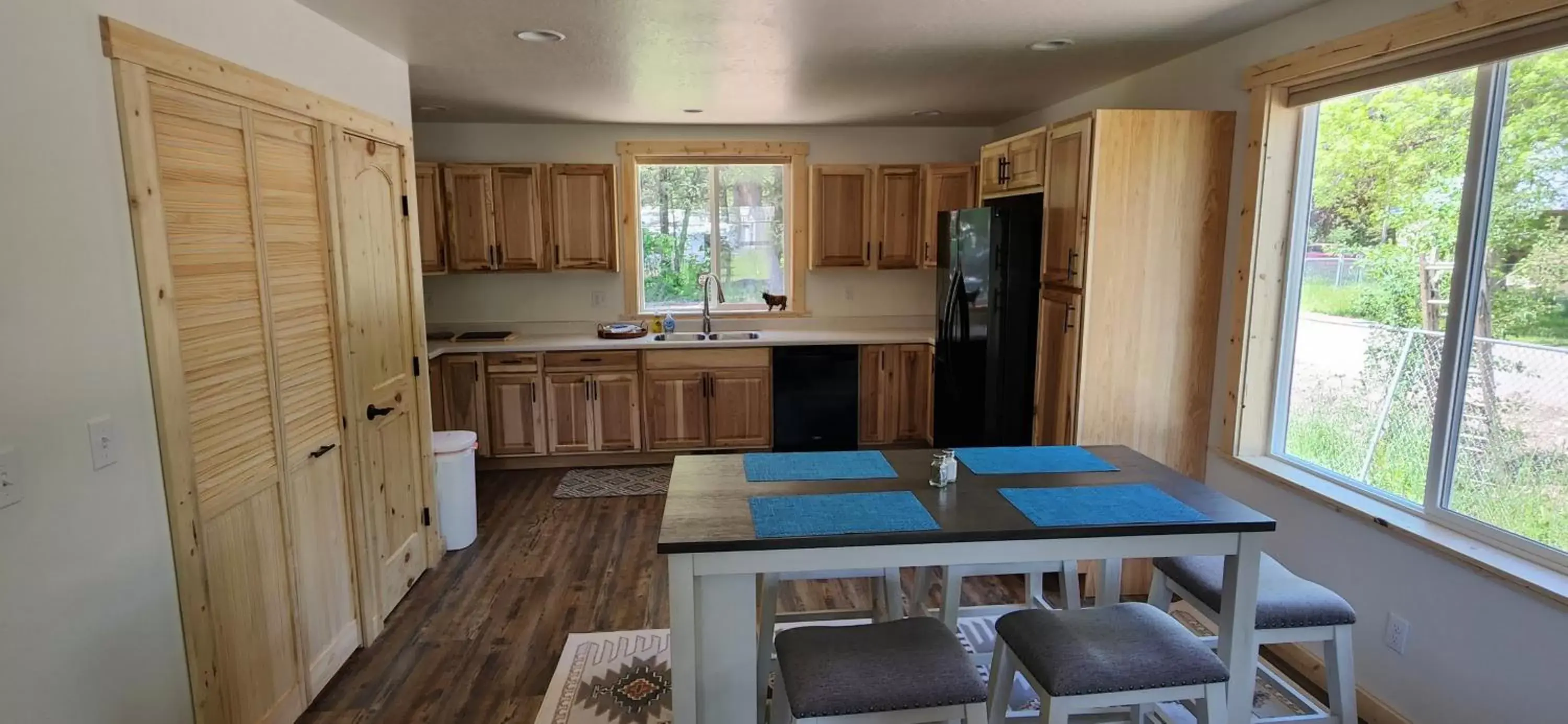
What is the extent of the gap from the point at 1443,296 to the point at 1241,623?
121cm

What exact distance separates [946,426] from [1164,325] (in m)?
1.38

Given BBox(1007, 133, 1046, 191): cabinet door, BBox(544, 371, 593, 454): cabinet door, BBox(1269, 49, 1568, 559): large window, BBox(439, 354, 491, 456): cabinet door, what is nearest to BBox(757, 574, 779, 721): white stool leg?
BBox(1269, 49, 1568, 559): large window

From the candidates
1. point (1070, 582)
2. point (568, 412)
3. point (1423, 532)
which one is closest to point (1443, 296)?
point (1423, 532)

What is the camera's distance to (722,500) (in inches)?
76.3

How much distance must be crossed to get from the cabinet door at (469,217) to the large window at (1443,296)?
14.4 feet

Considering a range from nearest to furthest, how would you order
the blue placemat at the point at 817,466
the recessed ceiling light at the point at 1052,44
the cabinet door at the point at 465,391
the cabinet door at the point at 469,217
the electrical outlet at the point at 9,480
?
the electrical outlet at the point at 9,480, the blue placemat at the point at 817,466, the recessed ceiling light at the point at 1052,44, the cabinet door at the point at 465,391, the cabinet door at the point at 469,217

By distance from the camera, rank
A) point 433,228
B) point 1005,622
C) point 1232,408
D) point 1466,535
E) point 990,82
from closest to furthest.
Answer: point 1005,622 < point 1466,535 < point 1232,408 < point 990,82 < point 433,228

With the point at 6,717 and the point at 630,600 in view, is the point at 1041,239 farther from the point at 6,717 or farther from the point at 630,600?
the point at 6,717

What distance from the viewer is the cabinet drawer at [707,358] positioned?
4926 millimetres

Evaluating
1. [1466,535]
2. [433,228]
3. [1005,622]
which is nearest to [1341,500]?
[1466,535]

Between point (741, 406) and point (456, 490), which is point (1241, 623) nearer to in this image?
point (456, 490)

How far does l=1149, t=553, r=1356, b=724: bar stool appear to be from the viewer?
1.96 metres

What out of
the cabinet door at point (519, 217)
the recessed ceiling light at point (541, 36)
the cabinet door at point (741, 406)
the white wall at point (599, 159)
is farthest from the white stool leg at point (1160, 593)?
the cabinet door at point (519, 217)

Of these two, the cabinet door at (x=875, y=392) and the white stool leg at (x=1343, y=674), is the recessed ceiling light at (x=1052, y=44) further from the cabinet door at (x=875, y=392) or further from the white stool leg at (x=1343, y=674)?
the cabinet door at (x=875, y=392)
